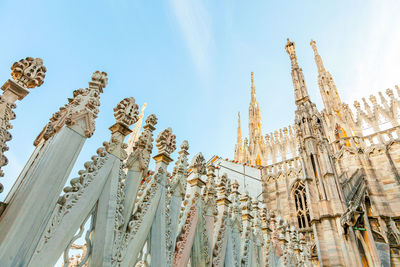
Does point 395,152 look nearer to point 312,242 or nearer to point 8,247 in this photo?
point 312,242

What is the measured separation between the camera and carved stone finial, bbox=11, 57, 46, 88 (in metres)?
2.70

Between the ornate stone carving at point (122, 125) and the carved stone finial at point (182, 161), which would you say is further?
the carved stone finial at point (182, 161)

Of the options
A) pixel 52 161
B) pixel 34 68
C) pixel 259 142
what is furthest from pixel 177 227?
pixel 259 142

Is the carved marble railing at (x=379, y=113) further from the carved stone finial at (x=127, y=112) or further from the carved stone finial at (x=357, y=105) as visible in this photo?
the carved stone finial at (x=127, y=112)

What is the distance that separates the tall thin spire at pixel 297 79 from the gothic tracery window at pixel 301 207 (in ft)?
32.5

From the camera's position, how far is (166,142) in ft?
12.6

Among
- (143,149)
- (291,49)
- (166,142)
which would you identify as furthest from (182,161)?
(291,49)

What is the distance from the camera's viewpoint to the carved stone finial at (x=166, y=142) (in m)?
3.78

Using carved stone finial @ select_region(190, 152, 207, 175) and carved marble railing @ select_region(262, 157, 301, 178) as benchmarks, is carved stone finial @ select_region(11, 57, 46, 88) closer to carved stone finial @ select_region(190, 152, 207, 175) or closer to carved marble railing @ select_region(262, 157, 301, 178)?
carved stone finial @ select_region(190, 152, 207, 175)

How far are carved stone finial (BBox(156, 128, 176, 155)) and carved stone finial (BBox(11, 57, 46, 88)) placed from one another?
65.2 inches

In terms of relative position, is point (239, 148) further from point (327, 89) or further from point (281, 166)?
point (327, 89)

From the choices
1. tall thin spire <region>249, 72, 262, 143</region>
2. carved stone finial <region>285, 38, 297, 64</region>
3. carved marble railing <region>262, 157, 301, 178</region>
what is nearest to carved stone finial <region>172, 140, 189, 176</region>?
carved stone finial <region>285, 38, 297, 64</region>

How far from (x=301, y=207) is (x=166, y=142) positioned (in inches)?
754

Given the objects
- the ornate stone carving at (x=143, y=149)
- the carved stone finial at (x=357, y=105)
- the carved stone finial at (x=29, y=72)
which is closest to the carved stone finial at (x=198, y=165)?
the ornate stone carving at (x=143, y=149)
